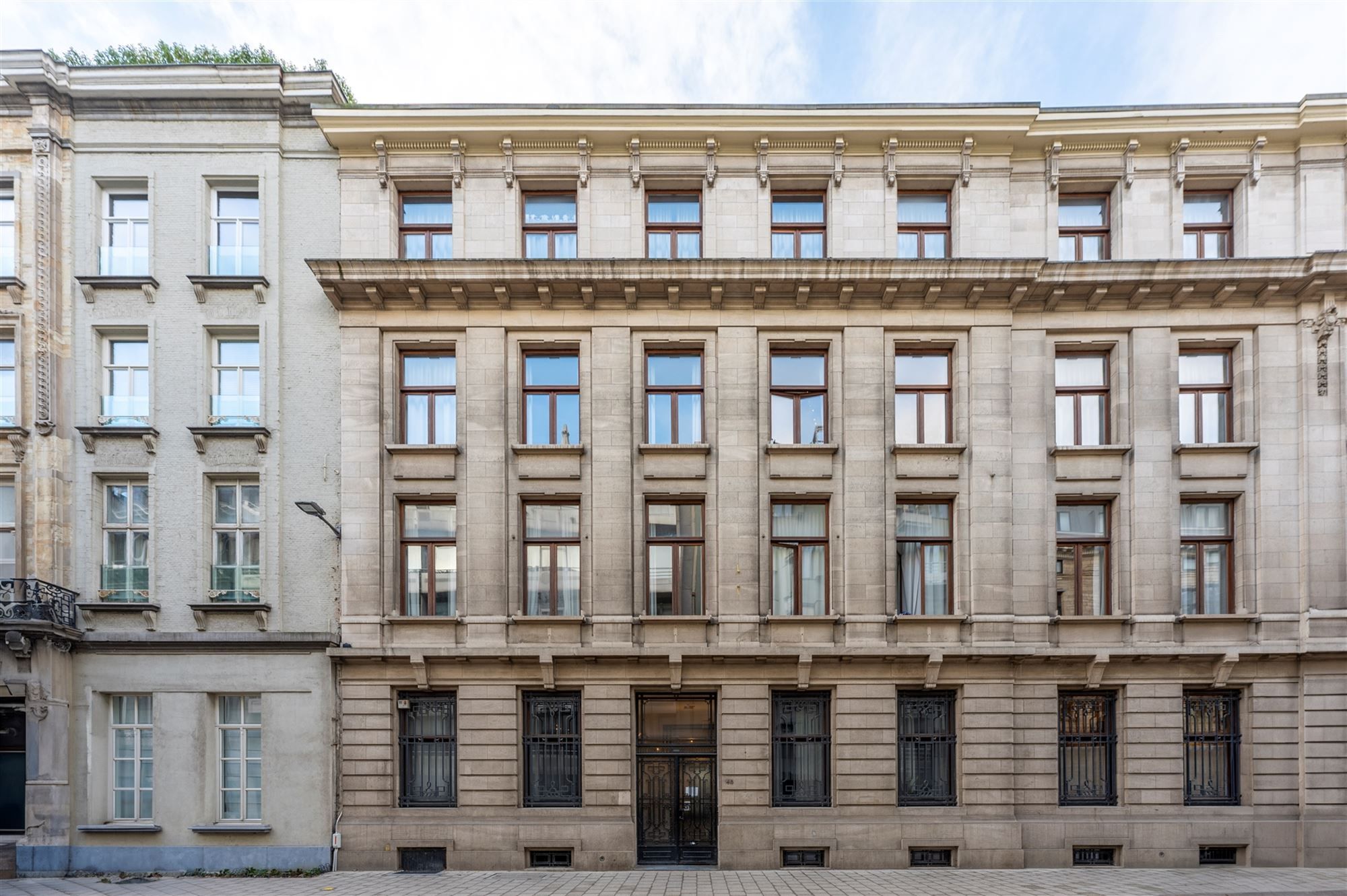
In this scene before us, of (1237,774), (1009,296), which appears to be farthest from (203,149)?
(1237,774)

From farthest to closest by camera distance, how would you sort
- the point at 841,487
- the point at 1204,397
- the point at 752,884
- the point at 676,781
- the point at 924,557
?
the point at 1204,397, the point at 924,557, the point at 841,487, the point at 676,781, the point at 752,884

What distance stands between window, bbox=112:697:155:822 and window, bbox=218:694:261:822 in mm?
1368

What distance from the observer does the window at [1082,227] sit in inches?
588

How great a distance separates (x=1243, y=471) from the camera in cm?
1421

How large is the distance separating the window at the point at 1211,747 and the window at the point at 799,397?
30.8 ft

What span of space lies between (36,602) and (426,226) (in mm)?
10624

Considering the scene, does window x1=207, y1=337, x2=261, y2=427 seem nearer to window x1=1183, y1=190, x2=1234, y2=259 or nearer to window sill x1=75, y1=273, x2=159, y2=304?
window sill x1=75, y1=273, x2=159, y2=304

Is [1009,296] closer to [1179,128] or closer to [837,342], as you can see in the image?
[837,342]

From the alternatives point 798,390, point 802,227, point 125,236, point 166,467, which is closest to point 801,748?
point 798,390

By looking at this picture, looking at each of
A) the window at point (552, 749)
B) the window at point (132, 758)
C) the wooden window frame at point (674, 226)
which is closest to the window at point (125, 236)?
the window at point (132, 758)

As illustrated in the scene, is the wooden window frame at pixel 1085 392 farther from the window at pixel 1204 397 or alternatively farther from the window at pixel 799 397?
the window at pixel 799 397

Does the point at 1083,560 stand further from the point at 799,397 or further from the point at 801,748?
the point at 801,748

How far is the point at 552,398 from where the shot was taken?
14.8 m

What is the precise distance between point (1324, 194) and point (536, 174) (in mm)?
16540
